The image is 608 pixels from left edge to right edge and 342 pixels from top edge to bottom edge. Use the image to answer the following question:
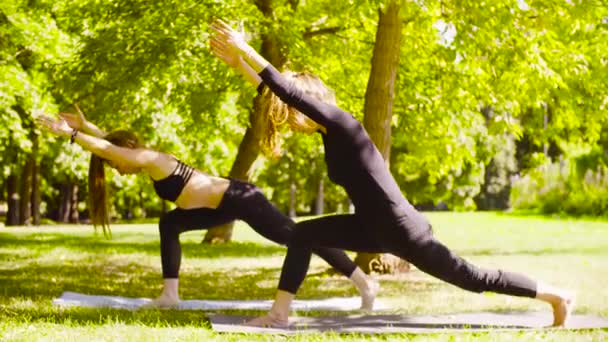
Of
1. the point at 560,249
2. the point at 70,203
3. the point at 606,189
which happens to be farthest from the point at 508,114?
the point at 70,203

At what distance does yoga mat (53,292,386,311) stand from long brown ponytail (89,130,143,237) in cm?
90

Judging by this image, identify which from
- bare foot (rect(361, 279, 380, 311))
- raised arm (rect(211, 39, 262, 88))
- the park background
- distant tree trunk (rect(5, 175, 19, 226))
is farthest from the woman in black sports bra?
distant tree trunk (rect(5, 175, 19, 226))

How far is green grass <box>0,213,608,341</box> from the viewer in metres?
5.39

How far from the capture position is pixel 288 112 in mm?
5242

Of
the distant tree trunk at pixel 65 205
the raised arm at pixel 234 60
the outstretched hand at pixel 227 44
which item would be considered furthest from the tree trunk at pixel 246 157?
the distant tree trunk at pixel 65 205

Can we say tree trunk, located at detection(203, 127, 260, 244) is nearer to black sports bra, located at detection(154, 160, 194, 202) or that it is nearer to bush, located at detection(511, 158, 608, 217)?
black sports bra, located at detection(154, 160, 194, 202)

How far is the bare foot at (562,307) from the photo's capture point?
5.65 m

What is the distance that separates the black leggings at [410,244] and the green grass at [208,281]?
36 cm

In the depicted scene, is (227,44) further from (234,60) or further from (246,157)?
(246,157)

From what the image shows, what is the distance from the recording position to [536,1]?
29.9 ft

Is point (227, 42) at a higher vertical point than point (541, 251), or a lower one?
higher

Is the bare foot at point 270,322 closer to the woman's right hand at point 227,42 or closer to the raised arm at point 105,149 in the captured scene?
the raised arm at point 105,149

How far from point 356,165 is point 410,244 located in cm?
63

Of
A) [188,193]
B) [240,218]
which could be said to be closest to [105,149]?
[188,193]
